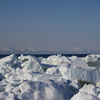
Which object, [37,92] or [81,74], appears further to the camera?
[81,74]

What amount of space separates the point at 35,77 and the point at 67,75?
151cm

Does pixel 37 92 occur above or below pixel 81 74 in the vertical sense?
below

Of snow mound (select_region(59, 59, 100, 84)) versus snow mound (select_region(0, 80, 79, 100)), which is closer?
snow mound (select_region(0, 80, 79, 100))

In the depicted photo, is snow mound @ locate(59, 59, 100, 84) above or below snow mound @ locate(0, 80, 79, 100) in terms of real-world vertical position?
above

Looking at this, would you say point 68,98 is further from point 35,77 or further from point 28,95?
point 35,77

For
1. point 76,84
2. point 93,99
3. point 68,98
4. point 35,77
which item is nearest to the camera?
point 93,99

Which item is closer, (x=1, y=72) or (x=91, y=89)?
(x=91, y=89)

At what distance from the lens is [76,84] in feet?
15.0

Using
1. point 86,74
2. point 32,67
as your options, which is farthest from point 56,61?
point 86,74

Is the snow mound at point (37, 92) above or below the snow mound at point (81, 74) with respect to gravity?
below

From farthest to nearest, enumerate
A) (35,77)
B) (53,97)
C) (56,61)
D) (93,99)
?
Result: 1. (56,61)
2. (35,77)
3. (53,97)
4. (93,99)

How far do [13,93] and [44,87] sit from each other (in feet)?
2.01

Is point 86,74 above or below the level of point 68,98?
above

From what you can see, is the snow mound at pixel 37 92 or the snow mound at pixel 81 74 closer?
the snow mound at pixel 37 92
